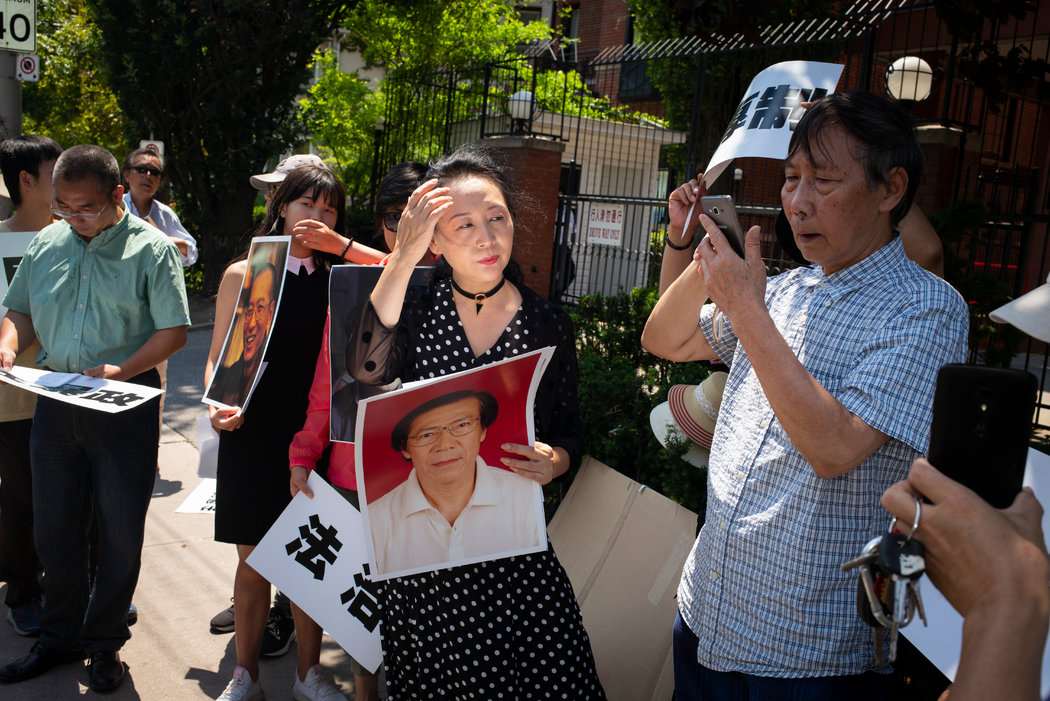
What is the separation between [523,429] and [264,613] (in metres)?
1.70

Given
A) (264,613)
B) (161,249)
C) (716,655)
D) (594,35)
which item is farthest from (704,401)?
(594,35)

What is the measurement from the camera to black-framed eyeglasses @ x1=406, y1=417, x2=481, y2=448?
6.73 ft

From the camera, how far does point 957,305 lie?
5.31ft

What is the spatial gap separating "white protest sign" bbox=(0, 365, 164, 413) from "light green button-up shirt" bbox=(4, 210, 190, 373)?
0.57 ft

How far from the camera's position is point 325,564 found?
2.85 meters

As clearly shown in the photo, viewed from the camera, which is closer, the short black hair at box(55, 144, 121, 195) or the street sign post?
the short black hair at box(55, 144, 121, 195)

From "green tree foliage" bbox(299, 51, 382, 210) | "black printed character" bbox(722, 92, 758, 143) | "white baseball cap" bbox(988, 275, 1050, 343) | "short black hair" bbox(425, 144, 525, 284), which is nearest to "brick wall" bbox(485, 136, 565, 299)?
"green tree foliage" bbox(299, 51, 382, 210)

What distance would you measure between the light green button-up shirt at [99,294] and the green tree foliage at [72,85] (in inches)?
586

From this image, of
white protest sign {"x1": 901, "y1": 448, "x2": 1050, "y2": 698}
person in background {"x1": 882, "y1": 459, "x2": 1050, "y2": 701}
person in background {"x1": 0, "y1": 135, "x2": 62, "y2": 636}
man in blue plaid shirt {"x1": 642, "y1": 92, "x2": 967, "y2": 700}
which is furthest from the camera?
person in background {"x1": 0, "y1": 135, "x2": 62, "y2": 636}

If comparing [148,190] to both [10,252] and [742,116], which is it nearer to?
[10,252]

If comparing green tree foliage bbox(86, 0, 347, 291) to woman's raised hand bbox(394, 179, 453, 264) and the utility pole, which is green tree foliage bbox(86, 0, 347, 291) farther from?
woman's raised hand bbox(394, 179, 453, 264)

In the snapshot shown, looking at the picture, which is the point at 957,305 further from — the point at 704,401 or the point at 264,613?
the point at 264,613

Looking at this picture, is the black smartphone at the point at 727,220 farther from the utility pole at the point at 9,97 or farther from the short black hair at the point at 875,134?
the utility pole at the point at 9,97

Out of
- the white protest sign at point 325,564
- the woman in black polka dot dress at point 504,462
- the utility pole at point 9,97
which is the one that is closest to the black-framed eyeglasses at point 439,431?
the woman in black polka dot dress at point 504,462
